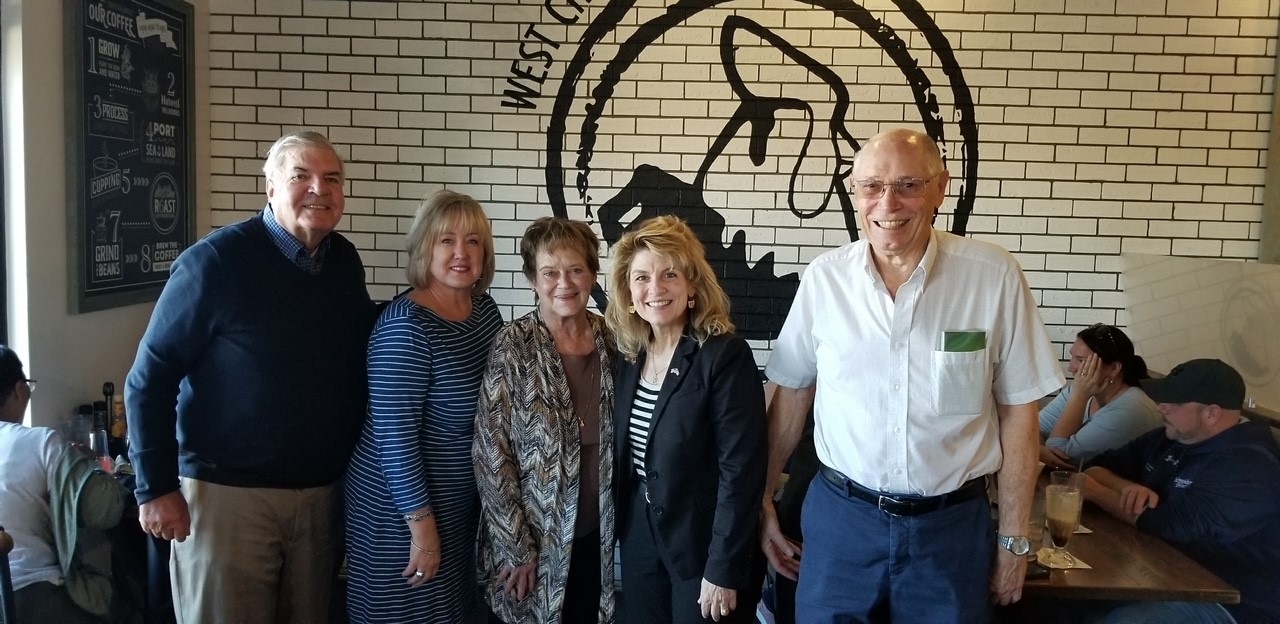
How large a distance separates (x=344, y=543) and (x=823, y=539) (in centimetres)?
145

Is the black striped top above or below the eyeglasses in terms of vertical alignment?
below

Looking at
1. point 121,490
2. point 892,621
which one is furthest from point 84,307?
point 892,621

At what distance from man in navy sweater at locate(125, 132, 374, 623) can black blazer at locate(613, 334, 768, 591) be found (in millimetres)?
930

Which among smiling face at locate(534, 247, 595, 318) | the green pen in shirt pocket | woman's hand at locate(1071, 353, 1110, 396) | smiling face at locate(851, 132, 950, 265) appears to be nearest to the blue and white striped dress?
smiling face at locate(534, 247, 595, 318)

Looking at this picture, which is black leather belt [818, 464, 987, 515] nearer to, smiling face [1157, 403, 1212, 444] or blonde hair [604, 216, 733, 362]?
blonde hair [604, 216, 733, 362]

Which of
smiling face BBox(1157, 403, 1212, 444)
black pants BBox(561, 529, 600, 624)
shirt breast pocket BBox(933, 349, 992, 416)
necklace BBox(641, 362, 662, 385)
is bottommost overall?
black pants BBox(561, 529, 600, 624)

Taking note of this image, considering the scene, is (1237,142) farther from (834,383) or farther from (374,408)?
(374,408)

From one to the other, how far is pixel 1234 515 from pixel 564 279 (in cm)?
225

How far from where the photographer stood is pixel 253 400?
7.72ft

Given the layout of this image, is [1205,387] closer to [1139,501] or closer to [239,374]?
[1139,501]

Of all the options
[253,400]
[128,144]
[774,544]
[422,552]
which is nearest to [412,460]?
[422,552]

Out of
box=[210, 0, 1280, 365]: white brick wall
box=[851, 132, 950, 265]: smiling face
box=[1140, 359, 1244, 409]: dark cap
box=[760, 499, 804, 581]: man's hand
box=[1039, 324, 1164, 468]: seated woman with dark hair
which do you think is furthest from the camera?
box=[210, 0, 1280, 365]: white brick wall

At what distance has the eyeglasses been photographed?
2.09 meters

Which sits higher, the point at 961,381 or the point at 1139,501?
the point at 961,381
